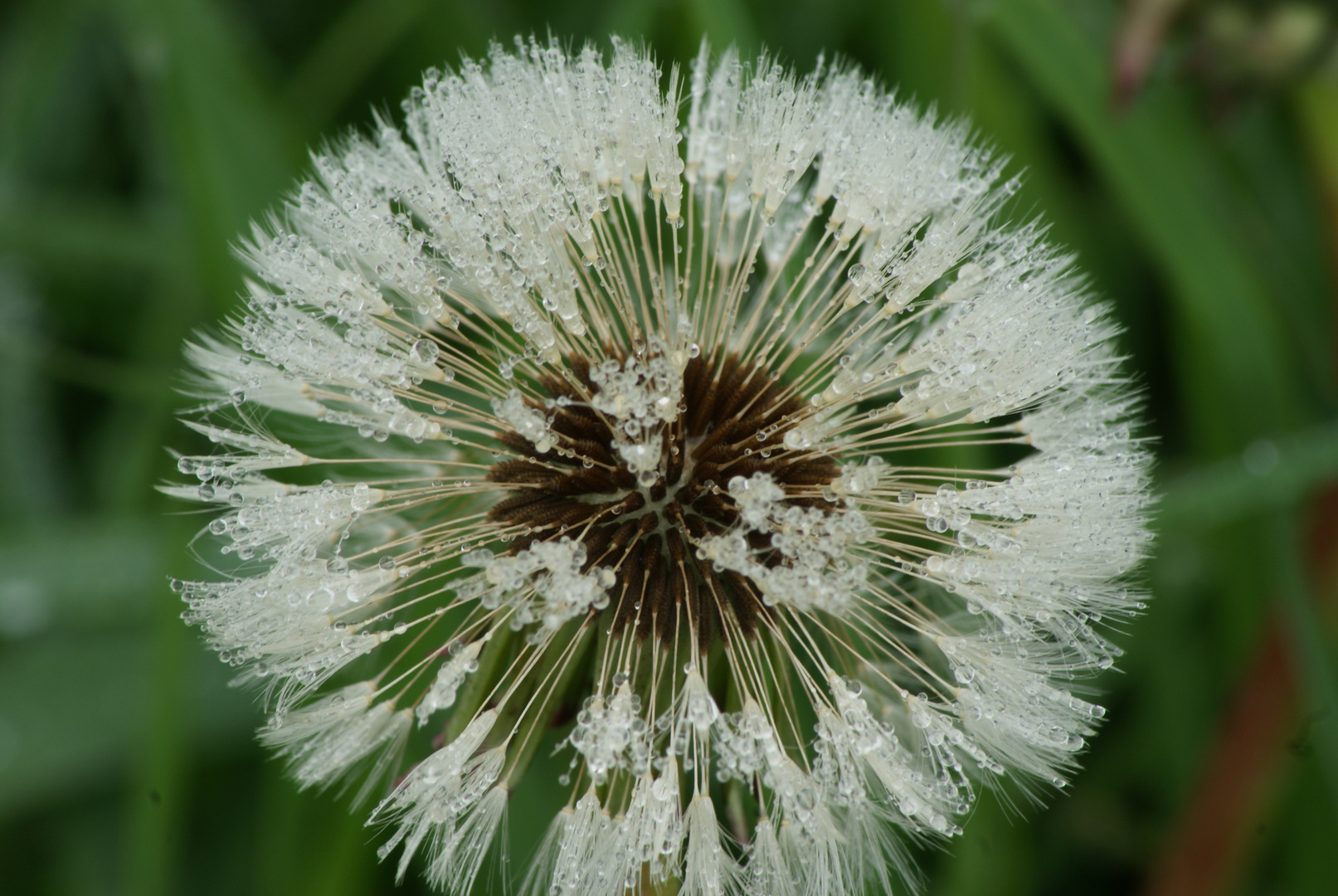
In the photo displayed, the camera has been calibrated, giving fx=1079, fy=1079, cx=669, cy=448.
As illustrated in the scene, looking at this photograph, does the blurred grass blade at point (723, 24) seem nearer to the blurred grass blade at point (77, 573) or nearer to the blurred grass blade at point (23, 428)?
the blurred grass blade at point (77, 573)

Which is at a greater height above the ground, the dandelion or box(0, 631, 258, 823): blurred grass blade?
the dandelion

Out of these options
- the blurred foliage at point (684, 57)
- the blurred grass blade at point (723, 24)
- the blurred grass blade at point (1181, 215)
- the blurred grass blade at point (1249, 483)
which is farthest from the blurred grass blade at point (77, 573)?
the blurred grass blade at point (1181, 215)

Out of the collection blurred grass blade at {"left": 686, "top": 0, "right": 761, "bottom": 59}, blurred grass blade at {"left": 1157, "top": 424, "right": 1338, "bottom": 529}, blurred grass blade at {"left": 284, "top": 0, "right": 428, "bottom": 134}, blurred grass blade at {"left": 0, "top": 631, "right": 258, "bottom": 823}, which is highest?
blurred grass blade at {"left": 284, "top": 0, "right": 428, "bottom": 134}

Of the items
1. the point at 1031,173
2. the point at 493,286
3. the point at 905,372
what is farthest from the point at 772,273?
the point at 1031,173

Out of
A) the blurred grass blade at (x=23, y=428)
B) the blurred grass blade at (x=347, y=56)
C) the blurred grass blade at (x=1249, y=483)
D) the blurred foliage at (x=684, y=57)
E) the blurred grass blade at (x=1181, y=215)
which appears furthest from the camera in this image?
the blurred grass blade at (x=347, y=56)

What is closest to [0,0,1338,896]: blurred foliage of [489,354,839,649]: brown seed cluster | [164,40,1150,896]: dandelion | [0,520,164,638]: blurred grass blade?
[0,520,164,638]: blurred grass blade

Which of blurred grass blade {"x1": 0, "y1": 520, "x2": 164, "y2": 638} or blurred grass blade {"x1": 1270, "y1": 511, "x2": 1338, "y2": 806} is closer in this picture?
blurred grass blade {"x1": 1270, "y1": 511, "x2": 1338, "y2": 806}

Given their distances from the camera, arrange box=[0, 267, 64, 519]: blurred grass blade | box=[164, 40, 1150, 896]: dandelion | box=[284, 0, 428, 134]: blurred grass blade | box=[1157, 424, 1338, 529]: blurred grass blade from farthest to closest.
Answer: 1. box=[284, 0, 428, 134]: blurred grass blade
2. box=[0, 267, 64, 519]: blurred grass blade
3. box=[1157, 424, 1338, 529]: blurred grass blade
4. box=[164, 40, 1150, 896]: dandelion

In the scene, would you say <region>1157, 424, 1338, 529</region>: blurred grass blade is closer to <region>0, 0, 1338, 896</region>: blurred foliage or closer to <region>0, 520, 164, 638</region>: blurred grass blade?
<region>0, 0, 1338, 896</region>: blurred foliage

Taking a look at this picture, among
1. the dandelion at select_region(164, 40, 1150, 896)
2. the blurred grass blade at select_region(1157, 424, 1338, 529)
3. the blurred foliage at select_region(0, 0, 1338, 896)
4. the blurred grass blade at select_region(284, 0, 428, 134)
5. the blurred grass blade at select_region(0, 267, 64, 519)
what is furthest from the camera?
the blurred grass blade at select_region(284, 0, 428, 134)
